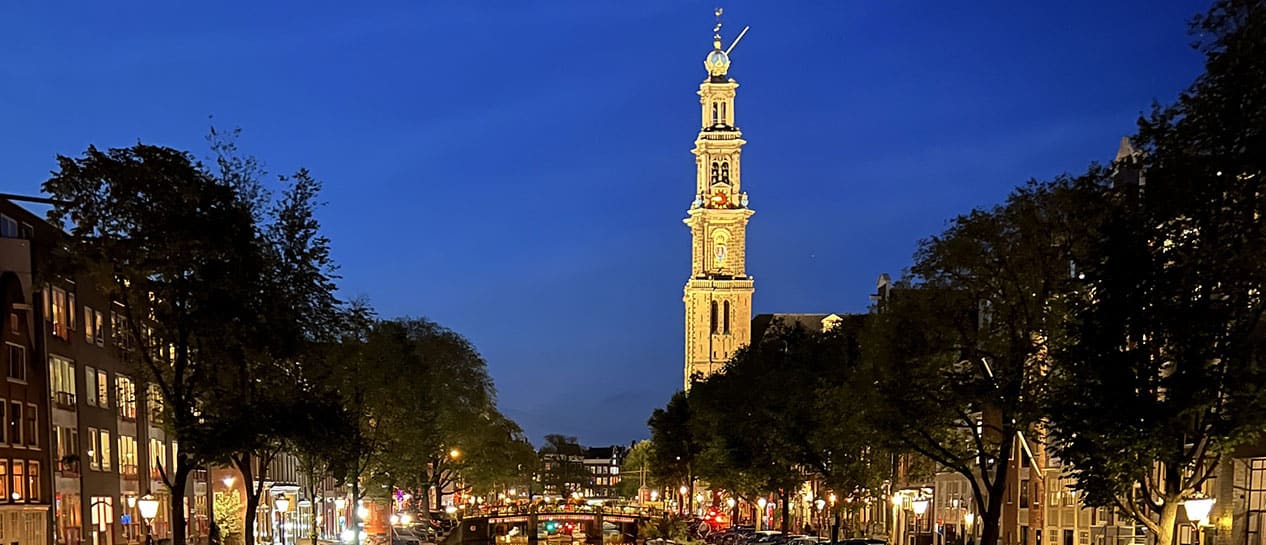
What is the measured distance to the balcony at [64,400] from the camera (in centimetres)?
5472

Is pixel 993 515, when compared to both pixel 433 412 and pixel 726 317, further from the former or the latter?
pixel 726 317

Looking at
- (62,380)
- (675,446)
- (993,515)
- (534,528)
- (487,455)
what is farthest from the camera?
(675,446)

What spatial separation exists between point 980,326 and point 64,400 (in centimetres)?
3634

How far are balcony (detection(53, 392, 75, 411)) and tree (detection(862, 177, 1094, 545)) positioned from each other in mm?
32067

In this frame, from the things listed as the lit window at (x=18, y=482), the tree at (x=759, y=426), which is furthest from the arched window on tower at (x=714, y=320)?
the lit window at (x=18, y=482)

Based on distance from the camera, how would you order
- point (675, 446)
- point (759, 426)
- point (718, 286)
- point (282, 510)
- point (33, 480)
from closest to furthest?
point (33, 480) → point (282, 510) → point (759, 426) → point (675, 446) → point (718, 286)

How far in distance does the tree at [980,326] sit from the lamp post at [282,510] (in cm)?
2542

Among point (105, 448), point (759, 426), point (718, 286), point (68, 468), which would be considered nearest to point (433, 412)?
point (759, 426)

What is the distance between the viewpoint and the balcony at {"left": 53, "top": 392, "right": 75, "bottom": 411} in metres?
54.7

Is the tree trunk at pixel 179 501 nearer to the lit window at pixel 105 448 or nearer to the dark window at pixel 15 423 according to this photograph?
the dark window at pixel 15 423

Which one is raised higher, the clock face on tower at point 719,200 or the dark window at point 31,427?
the clock face on tower at point 719,200

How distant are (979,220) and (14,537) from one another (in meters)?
36.1

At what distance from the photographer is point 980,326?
162ft

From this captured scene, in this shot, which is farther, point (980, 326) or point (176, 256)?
point (980, 326)
